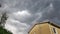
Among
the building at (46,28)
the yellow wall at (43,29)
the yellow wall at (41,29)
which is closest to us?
the yellow wall at (43,29)

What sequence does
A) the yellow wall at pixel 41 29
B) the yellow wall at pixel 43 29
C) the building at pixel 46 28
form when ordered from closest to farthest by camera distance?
the yellow wall at pixel 43 29
the building at pixel 46 28
the yellow wall at pixel 41 29

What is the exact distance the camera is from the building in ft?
103

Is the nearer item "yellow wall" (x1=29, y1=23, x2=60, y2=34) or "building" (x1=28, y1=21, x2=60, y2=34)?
"yellow wall" (x1=29, y1=23, x2=60, y2=34)

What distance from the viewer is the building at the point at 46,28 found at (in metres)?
31.5

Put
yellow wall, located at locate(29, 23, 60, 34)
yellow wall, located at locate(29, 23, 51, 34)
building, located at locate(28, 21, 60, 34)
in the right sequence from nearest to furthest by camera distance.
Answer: yellow wall, located at locate(29, 23, 60, 34) → building, located at locate(28, 21, 60, 34) → yellow wall, located at locate(29, 23, 51, 34)

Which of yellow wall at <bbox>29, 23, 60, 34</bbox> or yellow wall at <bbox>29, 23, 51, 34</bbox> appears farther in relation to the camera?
yellow wall at <bbox>29, 23, 51, 34</bbox>

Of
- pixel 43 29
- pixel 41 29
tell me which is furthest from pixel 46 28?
pixel 41 29

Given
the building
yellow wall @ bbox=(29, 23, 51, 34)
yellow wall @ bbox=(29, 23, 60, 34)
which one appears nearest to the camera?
yellow wall @ bbox=(29, 23, 60, 34)

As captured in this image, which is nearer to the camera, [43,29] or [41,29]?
[43,29]

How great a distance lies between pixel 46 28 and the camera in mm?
31703

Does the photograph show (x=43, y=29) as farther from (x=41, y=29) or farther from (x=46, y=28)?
(x=46, y=28)

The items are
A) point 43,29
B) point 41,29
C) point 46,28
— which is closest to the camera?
point 46,28

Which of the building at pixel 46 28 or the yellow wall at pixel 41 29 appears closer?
the building at pixel 46 28

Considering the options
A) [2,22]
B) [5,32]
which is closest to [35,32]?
[5,32]
